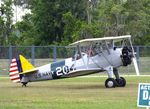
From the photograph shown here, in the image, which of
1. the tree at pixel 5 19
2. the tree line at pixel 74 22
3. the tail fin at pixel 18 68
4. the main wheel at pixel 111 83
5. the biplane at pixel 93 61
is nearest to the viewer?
the main wheel at pixel 111 83

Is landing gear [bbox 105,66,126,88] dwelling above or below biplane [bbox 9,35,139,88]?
below

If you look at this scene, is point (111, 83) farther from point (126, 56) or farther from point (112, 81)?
point (126, 56)

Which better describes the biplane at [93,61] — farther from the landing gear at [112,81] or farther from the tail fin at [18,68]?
the tail fin at [18,68]

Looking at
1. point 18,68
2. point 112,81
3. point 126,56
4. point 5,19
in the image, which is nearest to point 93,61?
point 112,81

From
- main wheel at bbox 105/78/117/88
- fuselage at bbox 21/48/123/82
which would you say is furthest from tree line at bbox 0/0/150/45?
main wheel at bbox 105/78/117/88

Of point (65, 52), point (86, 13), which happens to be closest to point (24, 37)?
point (86, 13)

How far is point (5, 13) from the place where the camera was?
71.2m

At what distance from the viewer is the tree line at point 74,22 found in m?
57.2

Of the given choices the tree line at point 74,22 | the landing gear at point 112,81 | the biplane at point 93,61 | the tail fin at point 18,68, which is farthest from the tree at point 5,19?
the landing gear at point 112,81

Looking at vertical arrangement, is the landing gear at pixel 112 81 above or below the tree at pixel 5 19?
below

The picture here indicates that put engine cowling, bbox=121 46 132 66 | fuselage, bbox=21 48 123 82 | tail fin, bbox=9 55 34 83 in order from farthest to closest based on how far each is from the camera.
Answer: tail fin, bbox=9 55 34 83
fuselage, bbox=21 48 123 82
engine cowling, bbox=121 46 132 66

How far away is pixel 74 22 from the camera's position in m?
64.2

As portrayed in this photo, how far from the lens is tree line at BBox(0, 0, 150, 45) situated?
57219 mm

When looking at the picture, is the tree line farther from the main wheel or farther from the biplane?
the main wheel
